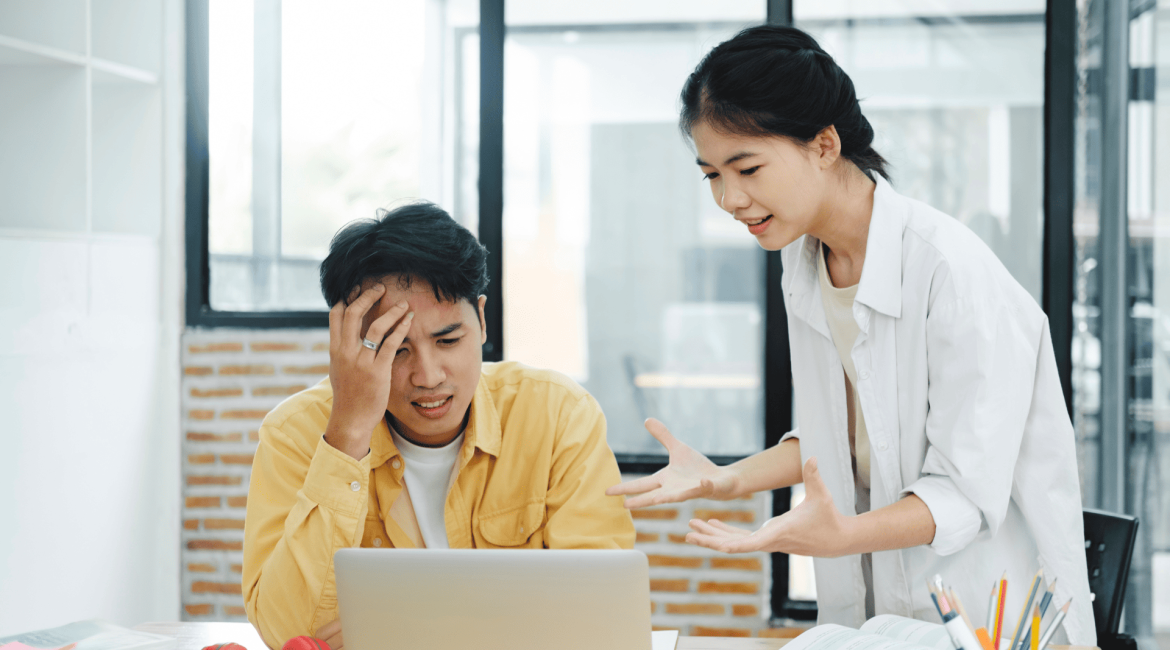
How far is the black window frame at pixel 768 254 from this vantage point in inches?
105

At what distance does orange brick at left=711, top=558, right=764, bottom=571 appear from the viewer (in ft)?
9.00

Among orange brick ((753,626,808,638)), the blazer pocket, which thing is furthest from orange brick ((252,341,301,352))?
orange brick ((753,626,808,638))

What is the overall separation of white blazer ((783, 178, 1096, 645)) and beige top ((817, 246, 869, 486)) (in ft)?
0.37

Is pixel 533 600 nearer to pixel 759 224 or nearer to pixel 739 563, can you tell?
pixel 759 224

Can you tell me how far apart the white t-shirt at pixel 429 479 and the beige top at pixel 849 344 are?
2.37 feet

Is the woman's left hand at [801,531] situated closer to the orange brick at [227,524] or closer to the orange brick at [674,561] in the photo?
the orange brick at [674,561]

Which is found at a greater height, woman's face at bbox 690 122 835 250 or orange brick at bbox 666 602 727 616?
woman's face at bbox 690 122 835 250

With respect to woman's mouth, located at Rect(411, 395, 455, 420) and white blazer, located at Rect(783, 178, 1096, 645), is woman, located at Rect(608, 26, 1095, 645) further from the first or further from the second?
woman's mouth, located at Rect(411, 395, 455, 420)

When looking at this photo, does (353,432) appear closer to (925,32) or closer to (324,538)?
(324,538)

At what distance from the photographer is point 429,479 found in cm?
165

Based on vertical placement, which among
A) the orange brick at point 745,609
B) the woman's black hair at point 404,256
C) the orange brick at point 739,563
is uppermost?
the woman's black hair at point 404,256

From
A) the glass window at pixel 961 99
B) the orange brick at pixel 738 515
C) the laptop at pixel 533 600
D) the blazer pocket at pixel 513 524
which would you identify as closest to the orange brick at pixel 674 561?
the orange brick at pixel 738 515

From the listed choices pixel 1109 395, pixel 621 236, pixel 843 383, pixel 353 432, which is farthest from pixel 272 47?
pixel 1109 395

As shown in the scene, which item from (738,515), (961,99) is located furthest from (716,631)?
(961,99)
